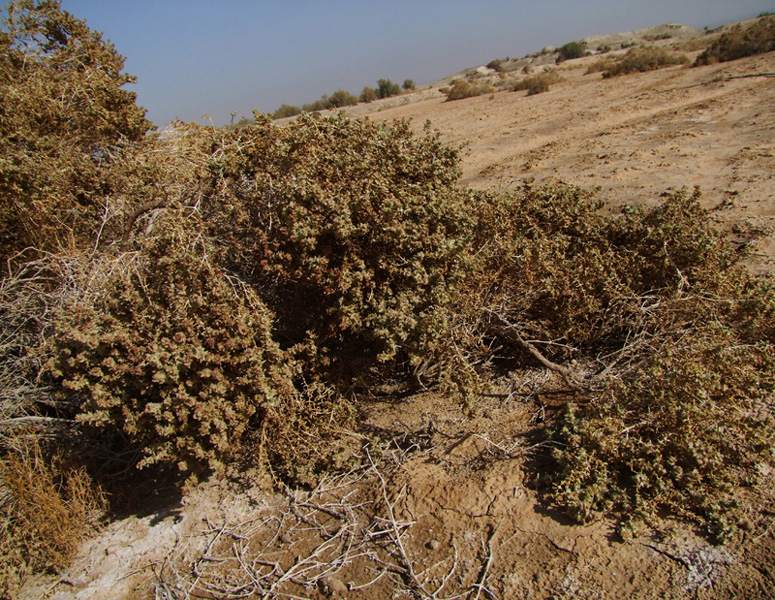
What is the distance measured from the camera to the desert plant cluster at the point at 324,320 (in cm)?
306

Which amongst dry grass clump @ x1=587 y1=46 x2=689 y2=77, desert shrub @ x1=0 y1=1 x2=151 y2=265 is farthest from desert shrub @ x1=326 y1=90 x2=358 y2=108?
desert shrub @ x1=0 y1=1 x2=151 y2=265

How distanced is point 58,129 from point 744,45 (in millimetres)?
18201

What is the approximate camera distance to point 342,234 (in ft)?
11.1

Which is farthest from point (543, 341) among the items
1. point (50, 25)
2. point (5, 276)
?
point (50, 25)

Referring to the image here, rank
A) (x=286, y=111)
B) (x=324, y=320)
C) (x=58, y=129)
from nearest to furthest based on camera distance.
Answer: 1. (x=324, y=320)
2. (x=58, y=129)
3. (x=286, y=111)

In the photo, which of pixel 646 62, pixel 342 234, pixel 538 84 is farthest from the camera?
pixel 538 84

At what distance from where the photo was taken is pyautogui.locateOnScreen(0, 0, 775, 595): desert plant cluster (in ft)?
10.0

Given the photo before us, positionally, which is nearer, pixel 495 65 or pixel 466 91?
pixel 466 91

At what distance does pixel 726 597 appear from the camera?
234 centimetres

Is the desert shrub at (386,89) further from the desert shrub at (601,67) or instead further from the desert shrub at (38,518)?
the desert shrub at (38,518)

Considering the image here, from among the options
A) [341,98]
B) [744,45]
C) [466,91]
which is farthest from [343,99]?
[744,45]

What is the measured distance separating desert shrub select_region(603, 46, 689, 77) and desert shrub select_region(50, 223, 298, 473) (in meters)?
18.0

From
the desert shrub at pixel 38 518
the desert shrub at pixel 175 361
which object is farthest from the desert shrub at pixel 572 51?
the desert shrub at pixel 38 518

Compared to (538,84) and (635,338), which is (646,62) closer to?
(538,84)
